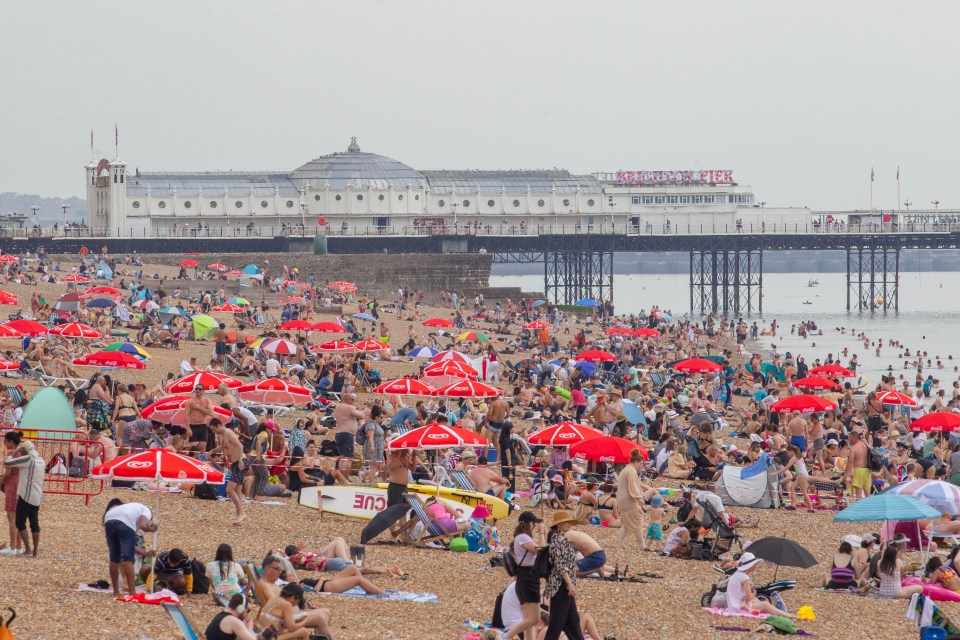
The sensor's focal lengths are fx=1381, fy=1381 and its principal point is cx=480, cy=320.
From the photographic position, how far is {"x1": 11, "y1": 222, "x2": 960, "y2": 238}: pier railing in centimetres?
5731

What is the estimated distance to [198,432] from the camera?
559 inches

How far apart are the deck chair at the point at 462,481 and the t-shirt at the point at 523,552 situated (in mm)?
5010

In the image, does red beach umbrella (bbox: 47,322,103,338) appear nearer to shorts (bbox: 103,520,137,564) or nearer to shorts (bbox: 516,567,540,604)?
shorts (bbox: 103,520,137,564)

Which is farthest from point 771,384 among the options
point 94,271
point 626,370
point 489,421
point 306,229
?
point 306,229

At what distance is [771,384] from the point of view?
94.8 feet

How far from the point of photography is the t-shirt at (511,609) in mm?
8445

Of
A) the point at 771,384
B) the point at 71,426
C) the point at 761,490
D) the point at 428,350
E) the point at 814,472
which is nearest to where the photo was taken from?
the point at 71,426

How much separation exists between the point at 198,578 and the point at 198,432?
16.2ft

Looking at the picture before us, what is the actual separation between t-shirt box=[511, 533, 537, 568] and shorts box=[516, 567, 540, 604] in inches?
1.4

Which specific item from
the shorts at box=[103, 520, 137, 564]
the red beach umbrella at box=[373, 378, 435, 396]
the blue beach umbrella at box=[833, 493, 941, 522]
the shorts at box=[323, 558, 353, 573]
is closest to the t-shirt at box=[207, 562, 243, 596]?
the shorts at box=[103, 520, 137, 564]

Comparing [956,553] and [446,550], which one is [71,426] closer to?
[446,550]

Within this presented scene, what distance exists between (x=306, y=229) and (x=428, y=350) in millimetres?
35800

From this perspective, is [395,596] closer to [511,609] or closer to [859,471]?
[511,609]

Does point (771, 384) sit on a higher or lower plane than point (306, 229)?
lower
